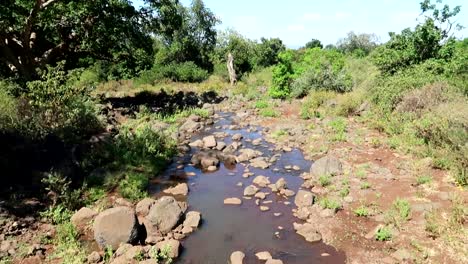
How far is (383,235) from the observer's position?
7879 mm

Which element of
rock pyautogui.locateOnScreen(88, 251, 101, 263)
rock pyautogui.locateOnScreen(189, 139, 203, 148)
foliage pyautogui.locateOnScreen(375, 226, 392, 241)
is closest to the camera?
rock pyautogui.locateOnScreen(88, 251, 101, 263)

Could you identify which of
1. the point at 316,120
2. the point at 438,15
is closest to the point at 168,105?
the point at 316,120

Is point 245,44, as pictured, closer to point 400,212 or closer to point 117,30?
point 117,30

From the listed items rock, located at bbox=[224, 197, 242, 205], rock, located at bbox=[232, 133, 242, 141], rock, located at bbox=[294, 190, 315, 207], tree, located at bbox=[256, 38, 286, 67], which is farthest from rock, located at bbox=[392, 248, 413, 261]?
tree, located at bbox=[256, 38, 286, 67]

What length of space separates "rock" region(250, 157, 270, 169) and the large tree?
10.1 meters

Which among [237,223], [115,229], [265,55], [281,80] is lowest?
[237,223]

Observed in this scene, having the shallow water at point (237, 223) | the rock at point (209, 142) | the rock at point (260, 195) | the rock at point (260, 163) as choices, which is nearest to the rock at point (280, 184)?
the shallow water at point (237, 223)

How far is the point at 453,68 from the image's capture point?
1557cm

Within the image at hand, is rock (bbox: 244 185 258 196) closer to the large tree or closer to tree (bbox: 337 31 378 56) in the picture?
the large tree

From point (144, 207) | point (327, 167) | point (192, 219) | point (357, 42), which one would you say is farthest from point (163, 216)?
point (357, 42)

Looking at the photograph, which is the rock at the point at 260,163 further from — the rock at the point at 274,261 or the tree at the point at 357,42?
the tree at the point at 357,42

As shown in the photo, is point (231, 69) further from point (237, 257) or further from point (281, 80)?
point (237, 257)

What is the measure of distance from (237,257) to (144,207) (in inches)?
121

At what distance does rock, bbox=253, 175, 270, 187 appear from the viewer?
11.3 metres
